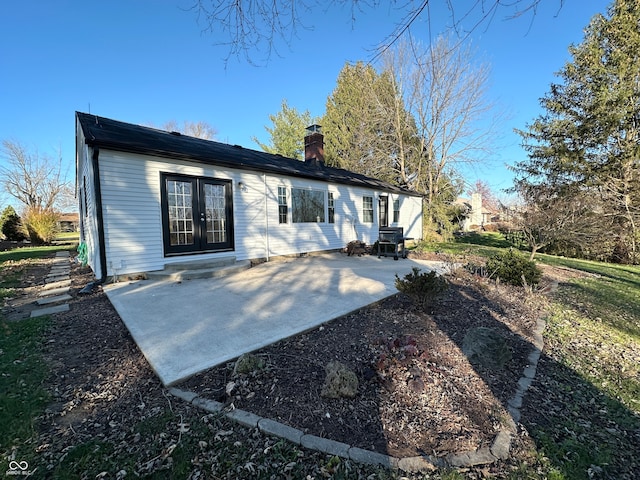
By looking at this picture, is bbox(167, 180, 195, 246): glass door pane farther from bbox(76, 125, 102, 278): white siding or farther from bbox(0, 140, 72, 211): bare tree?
bbox(0, 140, 72, 211): bare tree

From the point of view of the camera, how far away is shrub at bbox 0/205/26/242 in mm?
16719

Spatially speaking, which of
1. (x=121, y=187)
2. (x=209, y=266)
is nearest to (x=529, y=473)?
(x=209, y=266)

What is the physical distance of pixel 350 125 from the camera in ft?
68.8

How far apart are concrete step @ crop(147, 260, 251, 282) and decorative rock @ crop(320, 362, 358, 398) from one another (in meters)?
4.82

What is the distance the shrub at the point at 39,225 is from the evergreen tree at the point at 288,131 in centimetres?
1426

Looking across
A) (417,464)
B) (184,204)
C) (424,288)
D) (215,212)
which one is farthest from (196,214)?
(417,464)

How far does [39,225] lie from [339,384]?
20.9 metres

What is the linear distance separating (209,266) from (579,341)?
6685mm

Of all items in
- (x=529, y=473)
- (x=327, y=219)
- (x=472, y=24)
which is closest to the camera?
(x=529, y=473)

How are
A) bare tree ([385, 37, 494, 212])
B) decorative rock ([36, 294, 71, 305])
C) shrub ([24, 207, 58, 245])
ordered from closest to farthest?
decorative rock ([36, 294, 71, 305])
bare tree ([385, 37, 494, 212])
shrub ([24, 207, 58, 245])

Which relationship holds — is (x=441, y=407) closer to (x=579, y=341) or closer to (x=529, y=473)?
(x=529, y=473)

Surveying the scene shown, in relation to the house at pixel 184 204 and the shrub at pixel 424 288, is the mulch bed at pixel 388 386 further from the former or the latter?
the house at pixel 184 204

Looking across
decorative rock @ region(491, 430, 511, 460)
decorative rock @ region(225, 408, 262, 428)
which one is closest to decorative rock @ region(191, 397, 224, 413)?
decorative rock @ region(225, 408, 262, 428)

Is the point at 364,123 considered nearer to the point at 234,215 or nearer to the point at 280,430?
the point at 234,215
